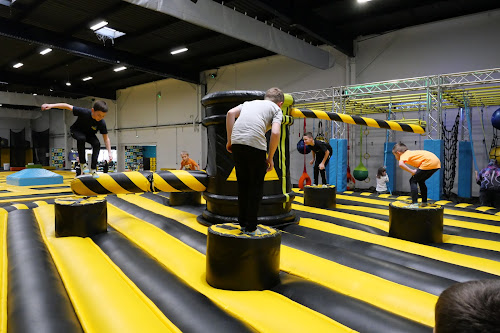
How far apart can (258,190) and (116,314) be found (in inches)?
42.7

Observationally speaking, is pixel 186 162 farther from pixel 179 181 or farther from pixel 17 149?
pixel 17 149

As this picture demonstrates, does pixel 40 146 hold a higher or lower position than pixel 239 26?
lower

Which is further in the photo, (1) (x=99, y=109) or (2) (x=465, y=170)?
(2) (x=465, y=170)

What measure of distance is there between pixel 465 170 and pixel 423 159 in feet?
13.8

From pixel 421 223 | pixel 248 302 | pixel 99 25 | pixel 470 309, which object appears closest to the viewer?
pixel 470 309

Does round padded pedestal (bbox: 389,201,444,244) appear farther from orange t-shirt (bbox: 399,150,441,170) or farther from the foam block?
the foam block

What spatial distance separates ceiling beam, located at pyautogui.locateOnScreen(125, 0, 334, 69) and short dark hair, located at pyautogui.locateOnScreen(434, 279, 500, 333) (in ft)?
20.0

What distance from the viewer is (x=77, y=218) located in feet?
10.2

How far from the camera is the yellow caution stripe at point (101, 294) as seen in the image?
1624mm

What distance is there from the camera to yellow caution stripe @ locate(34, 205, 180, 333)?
162 centimetres

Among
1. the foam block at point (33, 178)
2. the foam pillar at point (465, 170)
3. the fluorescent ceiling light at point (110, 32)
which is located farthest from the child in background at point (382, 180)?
the foam block at point (33, 178)

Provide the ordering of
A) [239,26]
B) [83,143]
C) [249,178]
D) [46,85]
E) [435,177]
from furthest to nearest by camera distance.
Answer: [46,85] < [239,26] < [435,177] < [83,143] < [249,178]

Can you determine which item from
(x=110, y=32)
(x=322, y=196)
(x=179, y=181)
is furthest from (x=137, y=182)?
(x=110, y=32)

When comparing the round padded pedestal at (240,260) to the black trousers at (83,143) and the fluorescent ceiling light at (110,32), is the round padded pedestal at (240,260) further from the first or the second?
the fluorescent ceiling light at (110,32)
